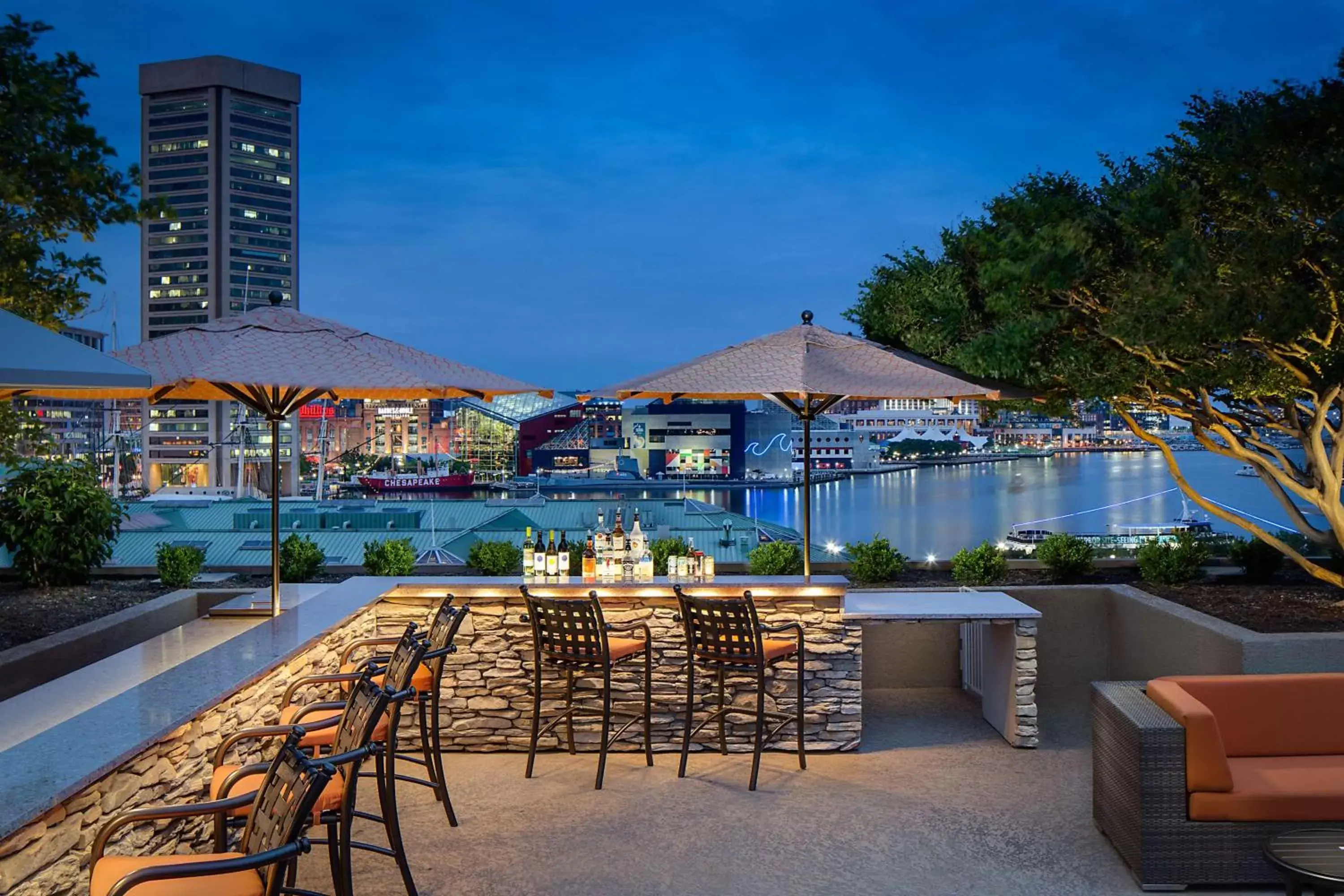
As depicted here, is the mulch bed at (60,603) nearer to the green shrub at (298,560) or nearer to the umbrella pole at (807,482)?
the green shrub at (298,560)

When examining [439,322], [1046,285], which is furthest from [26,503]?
[439,322]

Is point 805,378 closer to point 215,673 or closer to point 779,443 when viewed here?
point 215,673

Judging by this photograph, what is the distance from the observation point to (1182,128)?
673 centimetres

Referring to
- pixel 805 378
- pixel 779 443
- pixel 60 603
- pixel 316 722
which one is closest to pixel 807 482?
pixel 805 378

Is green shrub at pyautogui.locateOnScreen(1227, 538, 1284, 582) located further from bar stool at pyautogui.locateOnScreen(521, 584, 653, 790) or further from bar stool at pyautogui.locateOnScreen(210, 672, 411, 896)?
bar stool at pyautogui.locateOnScreen(210, 672, 411, 896)

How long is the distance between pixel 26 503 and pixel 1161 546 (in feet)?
27.4

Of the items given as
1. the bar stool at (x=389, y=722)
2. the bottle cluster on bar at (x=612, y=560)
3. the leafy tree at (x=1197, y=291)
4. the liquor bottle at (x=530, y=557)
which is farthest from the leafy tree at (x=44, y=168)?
the leafy tree at (x=1197, y=291)

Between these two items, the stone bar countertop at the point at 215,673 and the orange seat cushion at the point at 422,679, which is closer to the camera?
the stone bar countertop at the point at 215,673

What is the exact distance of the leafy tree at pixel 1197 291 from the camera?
18.7ft

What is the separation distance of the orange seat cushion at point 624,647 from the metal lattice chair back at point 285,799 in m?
2.81

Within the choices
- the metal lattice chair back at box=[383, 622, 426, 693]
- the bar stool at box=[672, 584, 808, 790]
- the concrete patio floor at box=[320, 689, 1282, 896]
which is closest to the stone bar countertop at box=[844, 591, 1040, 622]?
the bar stool at box=[672, 584, 808, 790]

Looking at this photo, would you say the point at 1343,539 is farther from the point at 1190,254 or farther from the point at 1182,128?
the point at 1182,128

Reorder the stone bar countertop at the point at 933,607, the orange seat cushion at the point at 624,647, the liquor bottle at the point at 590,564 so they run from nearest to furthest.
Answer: the orange seat cushion at the point at 624,647, the stone bar countertop at the point at 933,607, the liquor bottle at the point at 590,564

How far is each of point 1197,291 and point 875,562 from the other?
2.98 m
